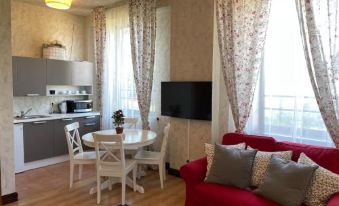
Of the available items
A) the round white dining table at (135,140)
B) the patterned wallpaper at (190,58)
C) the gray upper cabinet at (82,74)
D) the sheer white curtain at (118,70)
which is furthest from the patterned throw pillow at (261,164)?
the gray upper cabinet at (82,74)

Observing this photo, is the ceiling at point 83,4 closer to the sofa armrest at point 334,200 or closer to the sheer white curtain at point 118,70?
the sheer white curtain at point 118,70

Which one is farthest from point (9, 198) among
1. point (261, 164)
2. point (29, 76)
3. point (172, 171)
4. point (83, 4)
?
point (83, 4)

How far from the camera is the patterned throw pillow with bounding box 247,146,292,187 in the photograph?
2627mm

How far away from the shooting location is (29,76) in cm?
468

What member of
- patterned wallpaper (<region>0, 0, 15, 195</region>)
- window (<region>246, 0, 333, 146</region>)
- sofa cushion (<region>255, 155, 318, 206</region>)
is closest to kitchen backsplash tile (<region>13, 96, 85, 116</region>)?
patterned wallpaper (<region>0, 0, 15, 195</region>)

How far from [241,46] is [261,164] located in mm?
1457

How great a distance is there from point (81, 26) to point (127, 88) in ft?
6.80

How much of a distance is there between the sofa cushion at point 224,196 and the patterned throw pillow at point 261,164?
17cm

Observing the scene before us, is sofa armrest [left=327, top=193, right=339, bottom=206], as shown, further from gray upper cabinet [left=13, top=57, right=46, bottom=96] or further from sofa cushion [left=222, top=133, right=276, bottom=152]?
gray upper cabinet [left=13, top=57, right=46, bottom=96]

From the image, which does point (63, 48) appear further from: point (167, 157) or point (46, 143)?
point (167, 157)

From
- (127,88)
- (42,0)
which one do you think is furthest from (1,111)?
(42,0)

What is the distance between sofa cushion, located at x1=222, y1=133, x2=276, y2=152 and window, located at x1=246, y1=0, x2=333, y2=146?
431 millimetres

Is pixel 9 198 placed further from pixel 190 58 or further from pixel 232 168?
pixel 190 58

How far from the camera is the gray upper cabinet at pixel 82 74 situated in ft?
17.9
